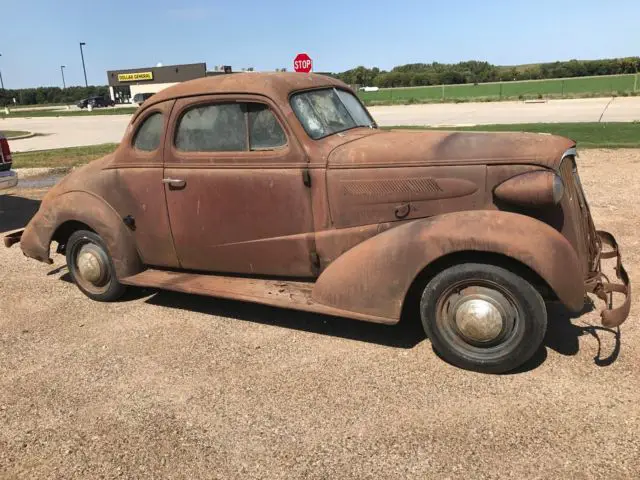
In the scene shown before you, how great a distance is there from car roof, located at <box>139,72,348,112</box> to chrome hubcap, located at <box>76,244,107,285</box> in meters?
1.40

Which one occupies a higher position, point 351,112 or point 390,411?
point 351,112

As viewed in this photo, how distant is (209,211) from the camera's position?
160 inches

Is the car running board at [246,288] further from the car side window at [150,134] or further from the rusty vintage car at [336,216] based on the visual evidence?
the car side window at [150,134]

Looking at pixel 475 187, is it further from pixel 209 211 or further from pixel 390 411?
pixel 209 211

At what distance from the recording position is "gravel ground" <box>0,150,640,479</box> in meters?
2.63

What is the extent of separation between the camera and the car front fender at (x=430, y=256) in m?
3.05

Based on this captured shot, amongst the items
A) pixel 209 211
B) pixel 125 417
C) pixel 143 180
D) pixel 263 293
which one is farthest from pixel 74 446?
pixel 143 180

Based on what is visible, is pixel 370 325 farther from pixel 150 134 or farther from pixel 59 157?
pixel 59 157

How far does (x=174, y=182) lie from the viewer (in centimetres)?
414

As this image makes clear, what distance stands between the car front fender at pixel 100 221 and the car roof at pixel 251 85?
987 millimetres

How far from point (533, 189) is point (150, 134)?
117 inches

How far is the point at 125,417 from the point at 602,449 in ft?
8.39

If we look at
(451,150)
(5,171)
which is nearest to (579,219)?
(451,150)

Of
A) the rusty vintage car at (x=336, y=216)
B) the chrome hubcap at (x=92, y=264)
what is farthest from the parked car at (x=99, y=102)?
the rusty vintage car at (x=336, y=216)
